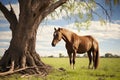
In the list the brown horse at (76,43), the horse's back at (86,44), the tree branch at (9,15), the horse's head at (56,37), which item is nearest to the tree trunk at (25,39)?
the tree branch at (9,15)

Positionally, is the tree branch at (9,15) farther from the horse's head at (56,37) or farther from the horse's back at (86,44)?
the horse's back at (86,44)

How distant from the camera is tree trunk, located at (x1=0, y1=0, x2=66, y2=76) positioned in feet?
26.5

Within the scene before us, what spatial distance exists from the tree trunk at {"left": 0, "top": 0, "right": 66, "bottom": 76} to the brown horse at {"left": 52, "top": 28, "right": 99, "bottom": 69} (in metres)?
1.14

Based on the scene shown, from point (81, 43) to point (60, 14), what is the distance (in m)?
1.58

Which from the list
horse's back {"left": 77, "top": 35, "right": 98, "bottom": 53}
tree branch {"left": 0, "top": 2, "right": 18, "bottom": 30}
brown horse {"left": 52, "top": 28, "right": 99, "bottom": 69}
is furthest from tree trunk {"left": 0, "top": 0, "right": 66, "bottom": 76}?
horse's back {"left": 77, "top": 35, "right": 98, "bottom": 53}

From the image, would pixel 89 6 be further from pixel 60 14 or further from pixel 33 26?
pixel 33 26

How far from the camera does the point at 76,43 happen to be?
416 inches

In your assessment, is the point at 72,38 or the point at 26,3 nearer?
the point at 26,3

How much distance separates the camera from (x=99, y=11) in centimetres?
1050

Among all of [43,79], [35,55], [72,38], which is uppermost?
[72,38]

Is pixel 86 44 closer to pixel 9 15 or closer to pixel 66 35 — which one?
pixel 66 35

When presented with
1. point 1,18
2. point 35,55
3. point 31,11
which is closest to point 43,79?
point 35,55

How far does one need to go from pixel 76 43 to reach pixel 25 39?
300 centimetres

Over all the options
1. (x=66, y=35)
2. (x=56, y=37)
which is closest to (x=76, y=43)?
(x=66, y=35)
